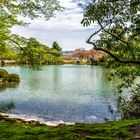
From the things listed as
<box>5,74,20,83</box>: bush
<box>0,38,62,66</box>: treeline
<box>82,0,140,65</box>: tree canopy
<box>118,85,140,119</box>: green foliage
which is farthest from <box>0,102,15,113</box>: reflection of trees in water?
<box>5,74,20,83</box>: bush

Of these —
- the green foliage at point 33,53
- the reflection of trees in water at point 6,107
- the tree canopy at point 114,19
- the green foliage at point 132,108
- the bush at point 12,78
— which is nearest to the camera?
the tree canopy at point 114,19

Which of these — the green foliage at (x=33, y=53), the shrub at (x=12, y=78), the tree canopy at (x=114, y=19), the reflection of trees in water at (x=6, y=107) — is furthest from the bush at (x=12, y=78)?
the tree canopy at (x=114, y=19)

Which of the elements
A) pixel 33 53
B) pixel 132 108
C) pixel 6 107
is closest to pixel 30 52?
pixel 33 53

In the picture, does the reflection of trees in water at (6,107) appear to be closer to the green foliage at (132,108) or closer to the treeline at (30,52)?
the treeline at (30,52)

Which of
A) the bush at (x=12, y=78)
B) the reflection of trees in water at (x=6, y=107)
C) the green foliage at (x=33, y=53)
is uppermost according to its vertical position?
the green foliage at (x=33, y=53)

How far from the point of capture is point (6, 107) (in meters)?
27.9

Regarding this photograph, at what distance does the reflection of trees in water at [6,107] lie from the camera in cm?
2627

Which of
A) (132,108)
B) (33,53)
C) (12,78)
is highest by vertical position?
(33,53)

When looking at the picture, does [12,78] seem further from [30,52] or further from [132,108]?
[132,108]

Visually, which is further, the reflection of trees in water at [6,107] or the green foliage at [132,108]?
the reflection of trees in water at [6,107]

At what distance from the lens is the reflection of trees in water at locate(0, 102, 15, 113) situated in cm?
2627

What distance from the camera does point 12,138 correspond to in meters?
8.06

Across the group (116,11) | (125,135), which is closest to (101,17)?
(116,11)

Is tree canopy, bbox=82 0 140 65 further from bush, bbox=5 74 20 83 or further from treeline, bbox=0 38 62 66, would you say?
bush, bbox=5 74 20 83
